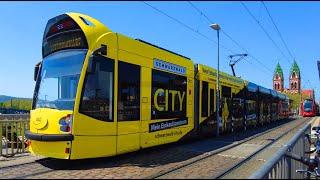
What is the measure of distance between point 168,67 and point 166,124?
73.6 inches

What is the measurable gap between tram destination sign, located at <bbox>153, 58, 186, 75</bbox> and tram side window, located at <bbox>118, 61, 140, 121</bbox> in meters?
1.37

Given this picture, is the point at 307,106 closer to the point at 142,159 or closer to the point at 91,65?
the point at 142,159

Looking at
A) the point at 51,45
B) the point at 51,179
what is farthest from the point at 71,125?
the point at 51,45

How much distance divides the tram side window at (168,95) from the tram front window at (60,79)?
3.29 meters

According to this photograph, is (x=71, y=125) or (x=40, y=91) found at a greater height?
(x=40, y=91)

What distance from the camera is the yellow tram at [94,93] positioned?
10.6m

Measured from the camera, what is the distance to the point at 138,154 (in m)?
13.7

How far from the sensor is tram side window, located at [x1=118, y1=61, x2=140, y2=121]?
38.9ft

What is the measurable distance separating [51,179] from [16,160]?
402 centimetres

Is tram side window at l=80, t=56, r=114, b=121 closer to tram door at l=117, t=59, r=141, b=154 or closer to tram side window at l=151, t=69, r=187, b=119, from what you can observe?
tram door at l=117, t=59, r=141, b=154

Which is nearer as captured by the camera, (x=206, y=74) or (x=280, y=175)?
(x=280, y=175)

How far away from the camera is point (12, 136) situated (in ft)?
44.2

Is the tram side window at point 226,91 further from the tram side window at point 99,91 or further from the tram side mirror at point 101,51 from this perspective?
the tram side mirror at point 101,51

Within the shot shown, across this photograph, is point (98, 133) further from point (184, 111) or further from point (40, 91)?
point (184, 111)
